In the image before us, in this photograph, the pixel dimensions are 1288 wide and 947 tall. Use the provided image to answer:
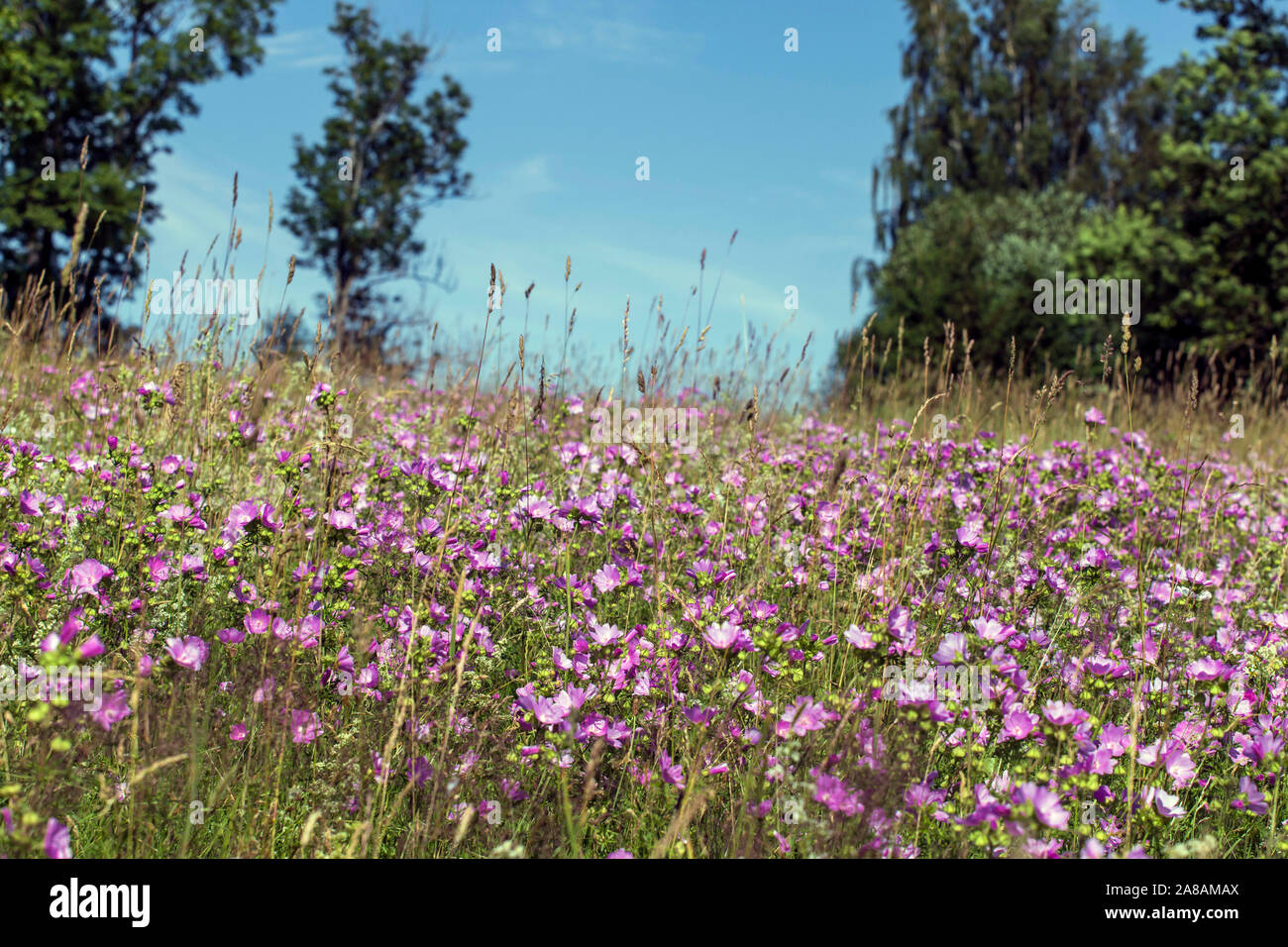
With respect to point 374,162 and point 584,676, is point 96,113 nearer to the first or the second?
point 374,162

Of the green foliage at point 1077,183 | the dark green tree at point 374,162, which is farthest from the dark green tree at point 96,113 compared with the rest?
the green foliage at point 1077,183

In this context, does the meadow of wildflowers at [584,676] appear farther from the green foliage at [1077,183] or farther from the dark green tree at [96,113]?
the dark green tree at [96,113]

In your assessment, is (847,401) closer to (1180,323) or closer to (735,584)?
(735,584)

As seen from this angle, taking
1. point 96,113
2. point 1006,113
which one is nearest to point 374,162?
point 96,113

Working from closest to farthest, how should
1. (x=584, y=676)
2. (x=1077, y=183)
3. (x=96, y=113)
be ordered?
(x=584, y=676) → (x=96, y=113) → (x=1077, y=183)

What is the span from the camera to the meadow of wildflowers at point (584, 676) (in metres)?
1.66

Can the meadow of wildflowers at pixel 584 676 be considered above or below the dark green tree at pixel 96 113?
below

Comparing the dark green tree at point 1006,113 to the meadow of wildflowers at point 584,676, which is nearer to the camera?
the meadow of wildflowers at point 584,676

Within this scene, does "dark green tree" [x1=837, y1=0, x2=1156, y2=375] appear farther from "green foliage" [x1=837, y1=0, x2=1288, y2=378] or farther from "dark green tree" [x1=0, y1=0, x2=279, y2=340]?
"dark green tree" [x1=0, y1=0, x2=279, y2=340]

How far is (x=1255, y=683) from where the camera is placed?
2.50 metres

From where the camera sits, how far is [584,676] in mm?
2006

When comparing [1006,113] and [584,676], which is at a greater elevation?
[1006,113]

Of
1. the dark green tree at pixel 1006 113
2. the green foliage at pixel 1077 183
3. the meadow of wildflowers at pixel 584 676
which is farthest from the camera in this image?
the dark green tree at pixel 1006 113
